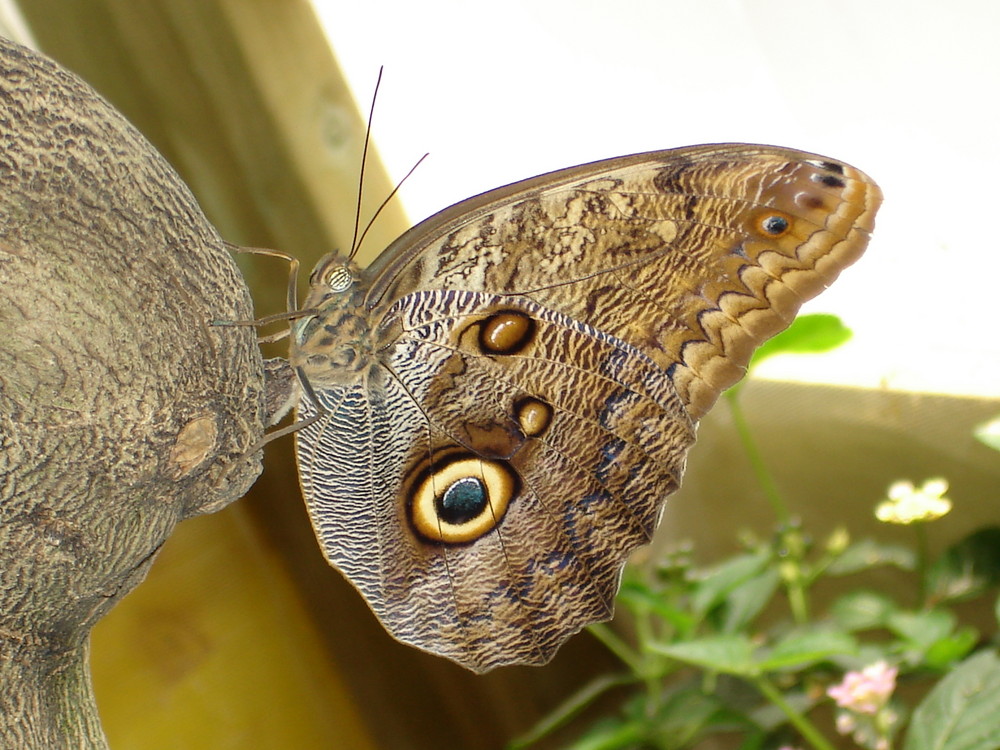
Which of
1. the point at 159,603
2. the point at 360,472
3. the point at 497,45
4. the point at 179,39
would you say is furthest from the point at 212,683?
the point at 497,45

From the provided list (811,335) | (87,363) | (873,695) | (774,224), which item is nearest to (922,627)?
(873,695)

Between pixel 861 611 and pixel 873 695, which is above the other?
pixel 873 695

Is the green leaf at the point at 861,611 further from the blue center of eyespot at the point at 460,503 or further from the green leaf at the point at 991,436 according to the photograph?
the blue center of eyespot at the point at 460,503

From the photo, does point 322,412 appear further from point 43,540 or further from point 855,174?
point 855,174

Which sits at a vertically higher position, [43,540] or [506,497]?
[43,540]

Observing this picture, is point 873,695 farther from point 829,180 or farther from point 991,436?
point 829,180

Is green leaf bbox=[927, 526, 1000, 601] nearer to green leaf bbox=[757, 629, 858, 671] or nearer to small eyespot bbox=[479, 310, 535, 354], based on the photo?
green leaf bbox=[757, 629, 858, 671]

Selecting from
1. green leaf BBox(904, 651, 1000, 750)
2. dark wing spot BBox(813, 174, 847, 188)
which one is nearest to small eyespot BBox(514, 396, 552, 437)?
dark wing spot BBox(813, 174, 847, 188)
